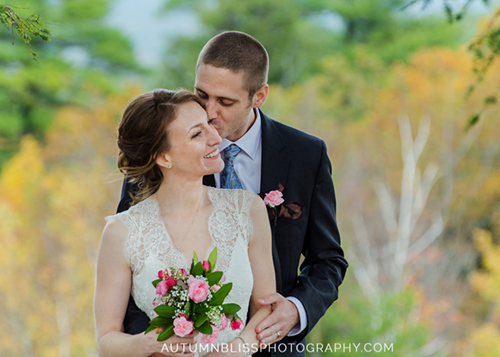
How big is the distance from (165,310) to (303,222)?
0.97 m

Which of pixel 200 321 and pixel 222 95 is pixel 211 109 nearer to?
pixel 222 95

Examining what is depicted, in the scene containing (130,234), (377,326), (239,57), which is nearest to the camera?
(130,234)

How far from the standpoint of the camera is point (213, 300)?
2.11m

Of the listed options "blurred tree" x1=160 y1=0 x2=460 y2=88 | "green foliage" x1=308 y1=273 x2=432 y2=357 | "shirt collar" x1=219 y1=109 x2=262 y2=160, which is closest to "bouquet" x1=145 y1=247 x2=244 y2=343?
"shirt collar" x1=219 y1=109 x2=262 y2=160

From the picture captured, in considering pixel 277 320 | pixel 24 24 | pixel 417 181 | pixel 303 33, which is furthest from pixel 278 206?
pixel 303 33

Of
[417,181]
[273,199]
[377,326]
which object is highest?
[273,199]

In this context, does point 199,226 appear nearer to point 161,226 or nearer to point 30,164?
point 161,226

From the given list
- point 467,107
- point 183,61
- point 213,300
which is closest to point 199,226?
point 213,300

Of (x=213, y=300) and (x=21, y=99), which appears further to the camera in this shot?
(x=21, y=99)

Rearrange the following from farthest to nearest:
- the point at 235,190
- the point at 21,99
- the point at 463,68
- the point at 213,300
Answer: the point at 21,99 → the point at 463,68 → the point at 235,190 → the point at 213,300

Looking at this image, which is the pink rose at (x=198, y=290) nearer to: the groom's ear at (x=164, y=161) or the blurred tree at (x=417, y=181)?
the groom's ear at (x=164, y=161)

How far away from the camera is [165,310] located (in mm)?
2080

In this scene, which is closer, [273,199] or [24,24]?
[24,24]

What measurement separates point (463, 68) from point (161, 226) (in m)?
20.8
